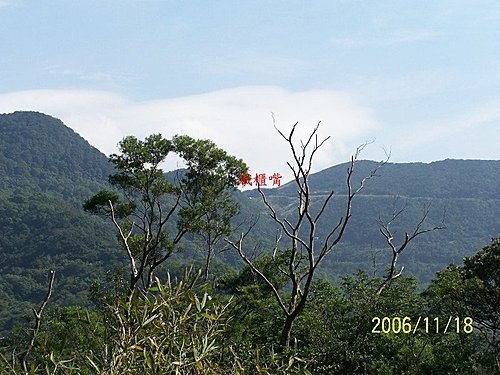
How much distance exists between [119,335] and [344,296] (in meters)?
9.44

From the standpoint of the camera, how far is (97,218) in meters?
59.2

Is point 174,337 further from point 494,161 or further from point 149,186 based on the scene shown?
point 494,161

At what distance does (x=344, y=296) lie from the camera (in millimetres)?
10711

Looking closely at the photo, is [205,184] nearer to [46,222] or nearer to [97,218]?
[46,222]

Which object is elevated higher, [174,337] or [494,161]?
[494,161]

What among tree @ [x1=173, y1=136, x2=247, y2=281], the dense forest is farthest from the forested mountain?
tree @ [x1=173, y1=136, x2=247, y2=281]

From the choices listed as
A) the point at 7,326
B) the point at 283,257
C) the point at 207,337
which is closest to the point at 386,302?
the point at 283,257

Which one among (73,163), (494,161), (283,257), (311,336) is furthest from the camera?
(494,161)

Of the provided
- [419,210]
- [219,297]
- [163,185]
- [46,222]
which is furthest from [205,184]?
[419,210]
